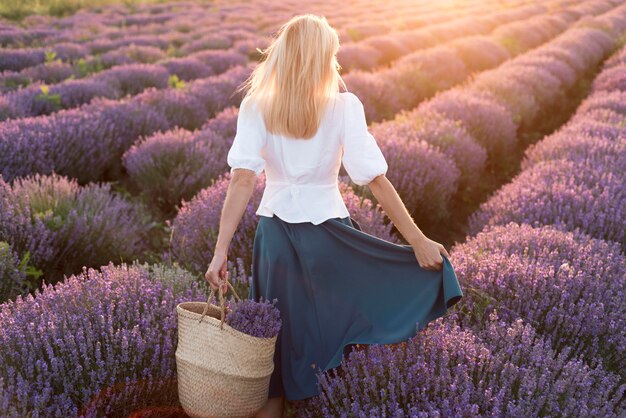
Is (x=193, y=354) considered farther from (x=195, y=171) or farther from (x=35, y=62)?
(x=35, y=62)

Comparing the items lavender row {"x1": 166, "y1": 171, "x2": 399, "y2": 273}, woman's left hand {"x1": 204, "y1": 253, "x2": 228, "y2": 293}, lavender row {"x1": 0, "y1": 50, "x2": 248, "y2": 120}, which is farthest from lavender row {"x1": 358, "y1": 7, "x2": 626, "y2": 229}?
lavender row {"x1": 0, "y1": 50, "x2": 248, "y2": 120}

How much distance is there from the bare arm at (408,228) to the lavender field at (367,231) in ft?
1.00

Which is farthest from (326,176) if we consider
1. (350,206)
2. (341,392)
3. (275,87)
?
(350,206)

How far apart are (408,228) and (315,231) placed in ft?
1.25

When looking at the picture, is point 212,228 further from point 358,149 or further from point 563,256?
point 563,256

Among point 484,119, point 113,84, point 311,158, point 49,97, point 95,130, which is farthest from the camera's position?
point 113,84

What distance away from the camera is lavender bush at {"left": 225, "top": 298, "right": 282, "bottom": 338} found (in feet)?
7.07

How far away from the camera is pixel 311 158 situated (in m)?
2.35

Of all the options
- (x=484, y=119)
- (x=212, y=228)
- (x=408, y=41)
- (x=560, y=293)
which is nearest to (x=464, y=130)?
(x=484, y=119)

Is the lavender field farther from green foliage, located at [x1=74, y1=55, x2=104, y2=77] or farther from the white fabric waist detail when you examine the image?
the white fabric waist detail

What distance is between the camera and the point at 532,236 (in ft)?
10.8

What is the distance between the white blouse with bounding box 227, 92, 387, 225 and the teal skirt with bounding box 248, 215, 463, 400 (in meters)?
0.07

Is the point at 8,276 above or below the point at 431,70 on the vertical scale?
above

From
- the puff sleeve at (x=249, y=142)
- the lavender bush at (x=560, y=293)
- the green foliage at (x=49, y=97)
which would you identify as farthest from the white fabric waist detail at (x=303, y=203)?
the green foliage at (x=49, y=97)
